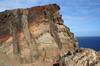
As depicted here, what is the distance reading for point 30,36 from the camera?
2847cm

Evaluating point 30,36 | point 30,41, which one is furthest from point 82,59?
point 30,36

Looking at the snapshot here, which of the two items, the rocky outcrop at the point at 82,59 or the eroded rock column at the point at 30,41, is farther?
the eroded rock column at the point at 30,41

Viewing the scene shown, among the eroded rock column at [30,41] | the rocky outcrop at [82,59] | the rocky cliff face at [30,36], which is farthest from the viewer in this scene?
the eroded rock column at [30,41]

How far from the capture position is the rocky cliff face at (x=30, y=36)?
89.3 feet

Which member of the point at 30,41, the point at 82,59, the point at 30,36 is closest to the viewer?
the point at 82,59

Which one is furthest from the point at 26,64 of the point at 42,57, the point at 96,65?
the point at 96,65

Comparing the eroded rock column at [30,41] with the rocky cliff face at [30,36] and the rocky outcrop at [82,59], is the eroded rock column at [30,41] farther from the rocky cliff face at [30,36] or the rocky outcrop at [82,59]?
the rocky outcrop at [82,59]

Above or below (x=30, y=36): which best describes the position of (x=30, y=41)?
below

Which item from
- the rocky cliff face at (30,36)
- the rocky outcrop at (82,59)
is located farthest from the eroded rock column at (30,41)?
the rocky outcrop at (82,59)

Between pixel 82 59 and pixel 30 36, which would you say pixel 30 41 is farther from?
pixel 82 59

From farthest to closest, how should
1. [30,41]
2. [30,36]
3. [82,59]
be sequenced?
[30,36]
[30,41]
[82,59]

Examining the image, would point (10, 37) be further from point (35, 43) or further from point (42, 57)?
point (42, 57)

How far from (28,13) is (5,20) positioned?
173 inches

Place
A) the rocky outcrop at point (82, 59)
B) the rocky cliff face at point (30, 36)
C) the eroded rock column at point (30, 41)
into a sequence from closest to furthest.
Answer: the rocky outcrop at point (82, 59) → the rocky cliff face at point (30, 36) → the eroded rock column at point (30, 41)
